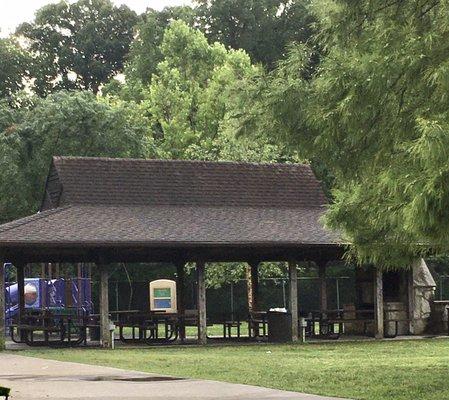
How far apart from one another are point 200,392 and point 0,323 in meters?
14.5

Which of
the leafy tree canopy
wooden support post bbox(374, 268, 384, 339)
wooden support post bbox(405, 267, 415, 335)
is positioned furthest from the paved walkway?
the leafy tree canopy

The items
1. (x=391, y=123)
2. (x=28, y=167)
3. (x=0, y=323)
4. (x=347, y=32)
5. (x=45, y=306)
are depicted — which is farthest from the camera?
(x=28, y=167)

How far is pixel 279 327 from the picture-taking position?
32.8 m

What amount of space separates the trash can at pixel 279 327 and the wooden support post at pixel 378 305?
92.8 inches

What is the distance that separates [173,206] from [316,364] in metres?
12.4

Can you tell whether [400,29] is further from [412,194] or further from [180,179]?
[180,179]

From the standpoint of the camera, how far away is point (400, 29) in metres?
15.5

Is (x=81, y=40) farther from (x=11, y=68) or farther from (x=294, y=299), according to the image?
(x=294, y=299)

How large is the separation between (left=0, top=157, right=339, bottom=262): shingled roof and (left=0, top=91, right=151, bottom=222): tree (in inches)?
395

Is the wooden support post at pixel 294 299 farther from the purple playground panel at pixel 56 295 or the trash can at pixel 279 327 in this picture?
the purple playground panel at pixel 56 295

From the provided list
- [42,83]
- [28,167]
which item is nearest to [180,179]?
[28,167]

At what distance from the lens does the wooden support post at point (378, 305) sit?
33.0 metres

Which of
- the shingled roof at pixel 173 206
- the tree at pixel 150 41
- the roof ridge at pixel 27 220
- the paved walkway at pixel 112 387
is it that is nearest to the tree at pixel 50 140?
the shingled roof at pixel 173 206

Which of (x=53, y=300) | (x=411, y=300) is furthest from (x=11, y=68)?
(x=411, y=300)
